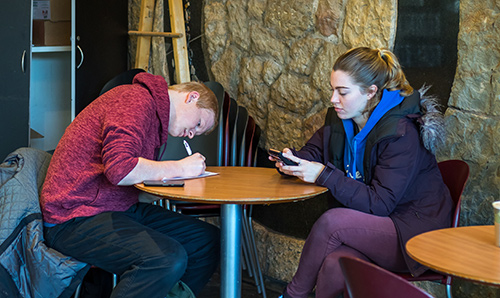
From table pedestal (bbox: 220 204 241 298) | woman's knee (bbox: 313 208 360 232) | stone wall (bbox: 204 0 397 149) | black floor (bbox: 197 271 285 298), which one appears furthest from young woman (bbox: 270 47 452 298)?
black floor (bbox: 197 271 285 298)

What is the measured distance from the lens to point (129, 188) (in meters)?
2.39

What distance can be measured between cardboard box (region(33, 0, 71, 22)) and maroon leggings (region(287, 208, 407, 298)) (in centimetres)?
318

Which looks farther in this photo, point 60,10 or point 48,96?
point 48,96

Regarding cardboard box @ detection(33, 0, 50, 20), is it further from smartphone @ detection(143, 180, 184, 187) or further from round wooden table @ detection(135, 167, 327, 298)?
smartphone @ detection(143, 180, 184, 187)

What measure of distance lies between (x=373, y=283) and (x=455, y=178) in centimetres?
133

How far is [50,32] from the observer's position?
15.0 feet

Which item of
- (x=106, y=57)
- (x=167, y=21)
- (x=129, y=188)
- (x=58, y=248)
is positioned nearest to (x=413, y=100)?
(x=129, y=188)

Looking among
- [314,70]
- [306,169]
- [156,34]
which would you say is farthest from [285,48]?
[306,169]

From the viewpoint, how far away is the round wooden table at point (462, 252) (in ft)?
4.71

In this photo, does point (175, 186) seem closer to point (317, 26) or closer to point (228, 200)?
point (228, 200)

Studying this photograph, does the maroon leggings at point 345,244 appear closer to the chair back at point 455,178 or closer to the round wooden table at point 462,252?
the chair back at point 455,178

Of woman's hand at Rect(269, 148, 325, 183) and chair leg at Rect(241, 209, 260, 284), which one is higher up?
woman's hand at Rect(269, 148, 325, 183)

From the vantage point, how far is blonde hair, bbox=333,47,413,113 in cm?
236

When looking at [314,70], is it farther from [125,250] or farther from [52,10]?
[52,10]
